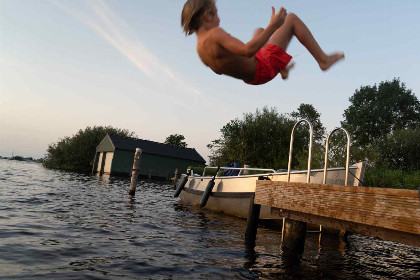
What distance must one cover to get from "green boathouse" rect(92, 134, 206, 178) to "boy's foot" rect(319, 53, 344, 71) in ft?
121

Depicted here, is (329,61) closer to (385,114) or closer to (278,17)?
(278,17)

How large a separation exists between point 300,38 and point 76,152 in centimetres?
5241

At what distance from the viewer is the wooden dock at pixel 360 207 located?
274 centimetres

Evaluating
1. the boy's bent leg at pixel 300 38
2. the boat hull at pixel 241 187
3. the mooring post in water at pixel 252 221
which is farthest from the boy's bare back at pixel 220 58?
the boat hull at pixel 241 187

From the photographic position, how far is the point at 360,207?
3.18 metres

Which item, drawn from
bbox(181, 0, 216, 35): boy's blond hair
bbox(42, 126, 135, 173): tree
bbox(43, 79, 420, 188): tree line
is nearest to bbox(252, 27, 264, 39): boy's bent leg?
bbox(181, 0, 216, 35): boy's blond hair

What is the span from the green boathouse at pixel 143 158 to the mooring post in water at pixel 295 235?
33312 mm

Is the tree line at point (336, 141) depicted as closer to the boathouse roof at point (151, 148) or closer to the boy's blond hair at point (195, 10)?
the boathouse roof at point (151, 148)

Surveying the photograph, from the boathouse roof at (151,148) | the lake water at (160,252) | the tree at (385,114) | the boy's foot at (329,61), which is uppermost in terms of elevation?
the tree at (385,114)

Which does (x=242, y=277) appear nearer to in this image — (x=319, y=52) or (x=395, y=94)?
(x=319, y=52)

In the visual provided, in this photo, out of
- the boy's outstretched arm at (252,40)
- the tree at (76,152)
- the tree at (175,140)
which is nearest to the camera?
the boy's outstretched arm at (252,40)

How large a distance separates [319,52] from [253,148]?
3570 centimetres

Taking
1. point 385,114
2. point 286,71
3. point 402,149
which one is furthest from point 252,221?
point 385,114

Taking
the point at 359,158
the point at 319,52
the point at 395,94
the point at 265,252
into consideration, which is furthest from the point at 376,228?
the point at 395,94
